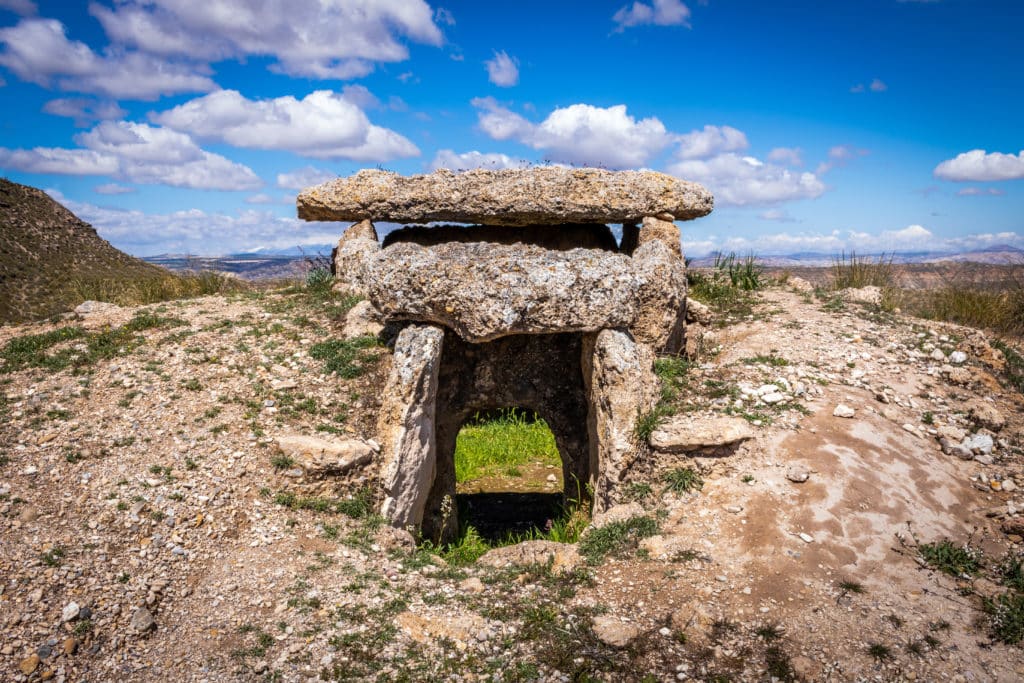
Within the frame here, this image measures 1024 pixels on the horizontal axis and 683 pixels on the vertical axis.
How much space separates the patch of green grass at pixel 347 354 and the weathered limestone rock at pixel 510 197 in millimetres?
2040

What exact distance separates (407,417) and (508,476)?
486cm

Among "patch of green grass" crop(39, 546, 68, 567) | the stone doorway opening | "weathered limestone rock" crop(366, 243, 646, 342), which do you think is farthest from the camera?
the stone doorway opening

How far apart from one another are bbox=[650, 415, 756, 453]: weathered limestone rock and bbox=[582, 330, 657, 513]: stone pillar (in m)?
0.29

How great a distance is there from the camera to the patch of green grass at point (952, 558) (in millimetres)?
5074

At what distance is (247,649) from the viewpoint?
4.38 metres

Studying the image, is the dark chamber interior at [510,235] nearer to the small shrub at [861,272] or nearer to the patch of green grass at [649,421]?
the patch of green grass at [649,421]

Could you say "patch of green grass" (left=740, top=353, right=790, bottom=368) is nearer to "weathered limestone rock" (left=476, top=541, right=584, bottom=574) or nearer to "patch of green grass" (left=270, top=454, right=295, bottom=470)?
"weathered limestone rock" (left=476, top=541, right=584, bottom=574)

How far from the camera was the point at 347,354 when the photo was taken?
7.84 metres

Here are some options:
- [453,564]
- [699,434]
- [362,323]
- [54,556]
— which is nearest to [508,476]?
[362,323]

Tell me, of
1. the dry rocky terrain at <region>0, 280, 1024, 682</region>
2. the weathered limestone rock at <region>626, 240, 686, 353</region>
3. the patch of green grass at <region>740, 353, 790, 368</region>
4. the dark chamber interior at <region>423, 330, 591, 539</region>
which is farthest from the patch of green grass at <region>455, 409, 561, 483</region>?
the patch of green grass at <region>740, 353, 790, 368</region>

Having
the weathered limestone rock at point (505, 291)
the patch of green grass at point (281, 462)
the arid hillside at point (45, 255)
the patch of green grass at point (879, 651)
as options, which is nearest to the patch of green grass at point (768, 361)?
the weathered limestone rock at point (505, 291)

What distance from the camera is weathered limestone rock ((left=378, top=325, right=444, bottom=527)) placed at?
6.71m

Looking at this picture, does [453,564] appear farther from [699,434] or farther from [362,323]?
[362,323]

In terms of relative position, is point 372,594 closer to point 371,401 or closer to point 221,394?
point 371,401
